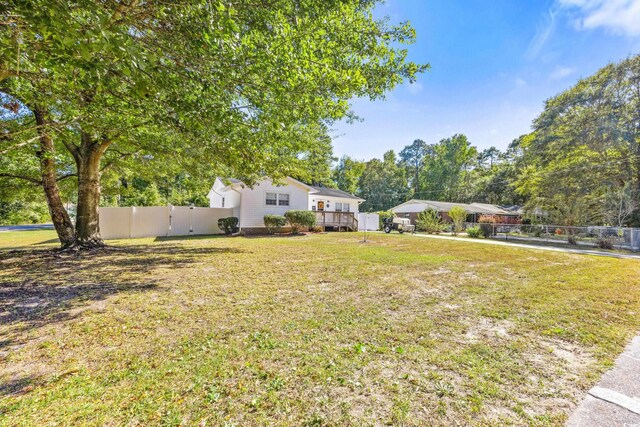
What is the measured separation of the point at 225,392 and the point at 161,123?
17.5ft

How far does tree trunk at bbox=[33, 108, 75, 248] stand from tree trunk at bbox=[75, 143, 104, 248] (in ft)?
0.93

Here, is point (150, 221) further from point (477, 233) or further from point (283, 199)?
point (477, 233)

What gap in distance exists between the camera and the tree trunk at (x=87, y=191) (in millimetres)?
9172

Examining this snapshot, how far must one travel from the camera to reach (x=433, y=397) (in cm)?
214

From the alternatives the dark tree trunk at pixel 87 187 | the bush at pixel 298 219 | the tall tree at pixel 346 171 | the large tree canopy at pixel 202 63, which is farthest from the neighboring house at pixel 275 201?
the tall tree at pixel 346 171

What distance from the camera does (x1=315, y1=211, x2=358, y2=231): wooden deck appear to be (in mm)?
20828

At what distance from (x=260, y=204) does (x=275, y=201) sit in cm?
118

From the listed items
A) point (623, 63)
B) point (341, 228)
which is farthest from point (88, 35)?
point (623, 63)

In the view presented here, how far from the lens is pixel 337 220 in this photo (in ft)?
71.3

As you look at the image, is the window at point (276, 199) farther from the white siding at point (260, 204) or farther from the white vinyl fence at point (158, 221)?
the white vinyl fence at point (158, 221)

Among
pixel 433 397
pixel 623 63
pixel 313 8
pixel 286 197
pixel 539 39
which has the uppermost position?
pixel 623 63

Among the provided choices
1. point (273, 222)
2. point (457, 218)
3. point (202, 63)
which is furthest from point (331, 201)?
point (202, 63)

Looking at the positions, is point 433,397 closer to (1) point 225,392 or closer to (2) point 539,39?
(1) point 225,392

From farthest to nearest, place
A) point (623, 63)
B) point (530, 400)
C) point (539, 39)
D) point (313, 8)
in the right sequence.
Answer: point (623, 63)
point (539, 39)
point (313, 8)
point (530, 400)
